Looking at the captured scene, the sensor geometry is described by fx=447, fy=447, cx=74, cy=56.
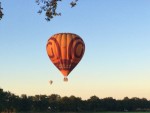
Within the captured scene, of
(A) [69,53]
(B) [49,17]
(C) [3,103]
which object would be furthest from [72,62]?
(C) [3,103]

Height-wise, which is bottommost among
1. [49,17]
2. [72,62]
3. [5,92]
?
[49,17]

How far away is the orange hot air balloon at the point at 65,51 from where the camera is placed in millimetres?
53625

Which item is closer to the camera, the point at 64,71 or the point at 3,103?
the point at 64,71

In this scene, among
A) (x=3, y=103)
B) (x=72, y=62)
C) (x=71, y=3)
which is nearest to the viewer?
(x=71, y=3)

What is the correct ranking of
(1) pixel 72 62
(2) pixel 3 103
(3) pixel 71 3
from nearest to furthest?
(3) pixel 71 3, (1) pixel 72 62, (2) pixel 3 103

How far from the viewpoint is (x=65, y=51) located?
53.7 meters

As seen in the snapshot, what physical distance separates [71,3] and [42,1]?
1445mm

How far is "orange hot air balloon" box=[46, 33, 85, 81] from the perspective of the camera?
53.6 metres

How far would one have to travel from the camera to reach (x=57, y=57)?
2114 inches

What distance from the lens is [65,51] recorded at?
5366cm

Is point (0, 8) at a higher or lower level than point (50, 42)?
lower

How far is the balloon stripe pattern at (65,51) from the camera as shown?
5362 cm

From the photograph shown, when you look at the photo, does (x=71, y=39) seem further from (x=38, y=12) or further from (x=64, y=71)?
(x=38, y=12)

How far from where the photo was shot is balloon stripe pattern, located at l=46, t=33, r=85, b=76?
5362cm
